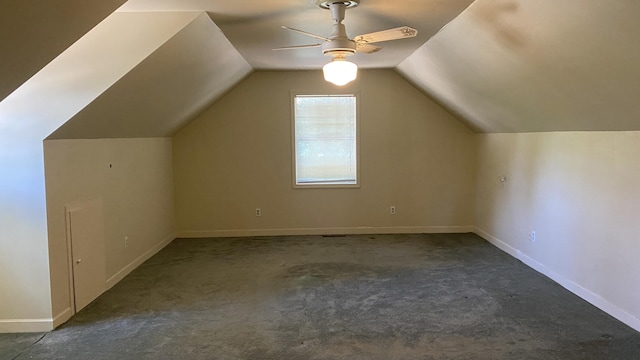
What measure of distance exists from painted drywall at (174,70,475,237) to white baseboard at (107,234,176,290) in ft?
1.56

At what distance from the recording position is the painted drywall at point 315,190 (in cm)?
634

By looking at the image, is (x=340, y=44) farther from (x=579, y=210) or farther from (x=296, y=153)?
(x=296, y=153)

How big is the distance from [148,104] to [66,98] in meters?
1.08

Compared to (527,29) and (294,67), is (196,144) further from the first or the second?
(527,29)

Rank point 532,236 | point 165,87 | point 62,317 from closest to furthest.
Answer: point 62,317
point 165,87
point 532,236

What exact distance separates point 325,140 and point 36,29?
15.0 feet

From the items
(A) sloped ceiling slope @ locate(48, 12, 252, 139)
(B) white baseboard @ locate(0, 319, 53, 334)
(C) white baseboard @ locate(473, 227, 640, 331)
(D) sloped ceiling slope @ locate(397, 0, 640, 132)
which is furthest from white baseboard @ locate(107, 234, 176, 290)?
(C) white baseboard @ locate(473, 227, 640, 331)

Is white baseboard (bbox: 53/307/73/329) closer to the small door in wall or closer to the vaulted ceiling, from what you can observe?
the small door in wall

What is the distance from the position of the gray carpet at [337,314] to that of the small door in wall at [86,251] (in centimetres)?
14

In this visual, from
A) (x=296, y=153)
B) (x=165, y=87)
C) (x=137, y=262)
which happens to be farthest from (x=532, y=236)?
(x=137, y=262)

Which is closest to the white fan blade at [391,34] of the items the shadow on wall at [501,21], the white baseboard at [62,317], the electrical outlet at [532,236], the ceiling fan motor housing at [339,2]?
the ceiling fan motor housing at [339,2]

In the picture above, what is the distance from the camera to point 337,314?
11.7 feet

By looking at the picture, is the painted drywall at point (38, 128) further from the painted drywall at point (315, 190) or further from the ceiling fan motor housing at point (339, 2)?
the painted drywall at point (315, 190)

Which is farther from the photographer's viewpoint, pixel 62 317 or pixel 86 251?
pixel 86 251
